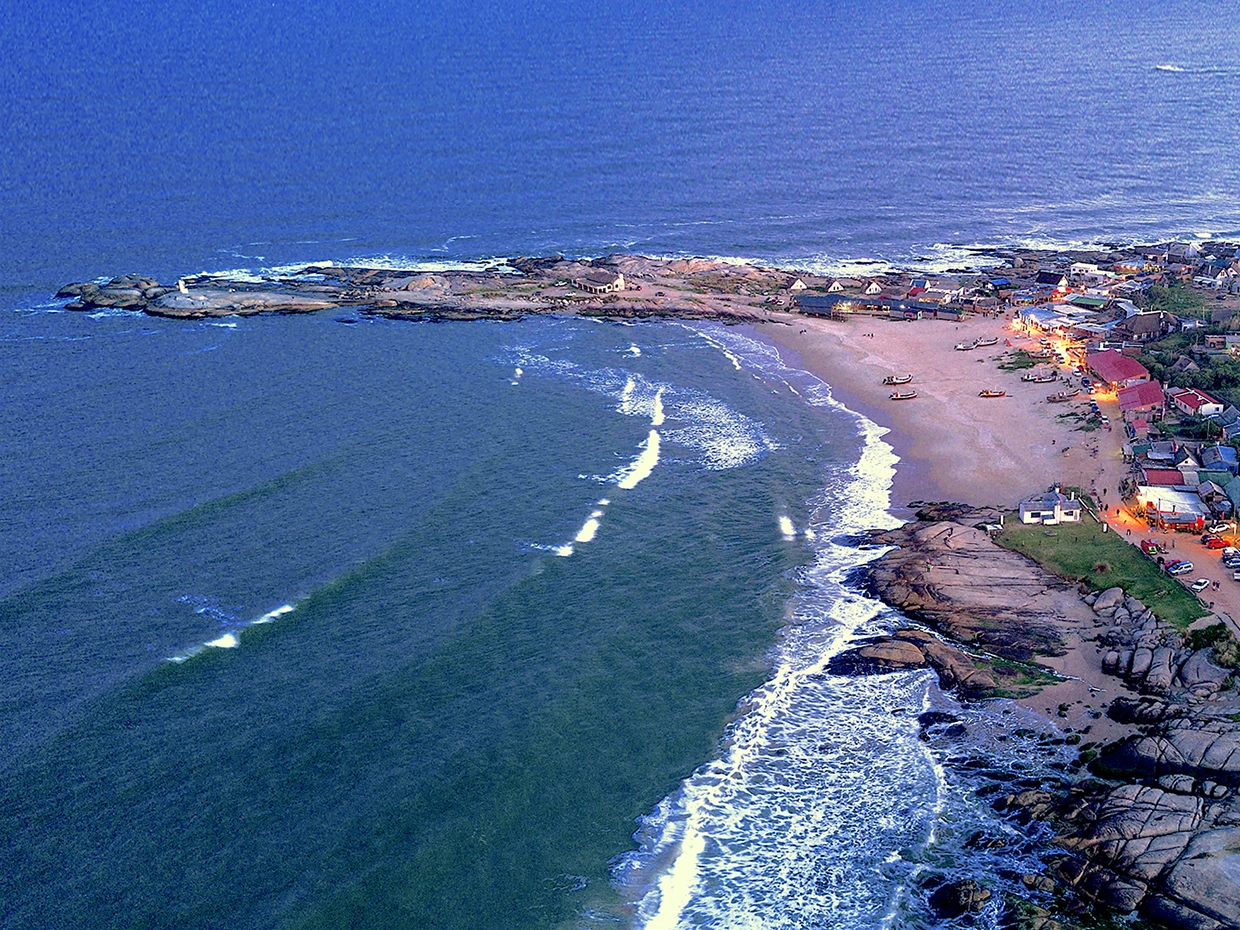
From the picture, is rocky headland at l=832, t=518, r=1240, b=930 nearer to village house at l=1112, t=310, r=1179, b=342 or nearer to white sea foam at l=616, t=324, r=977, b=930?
white sea foam at l=616, t=324, r=977, b=930

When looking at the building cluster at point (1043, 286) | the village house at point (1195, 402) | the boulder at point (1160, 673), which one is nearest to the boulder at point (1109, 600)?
the boulder at point (1160, 673)

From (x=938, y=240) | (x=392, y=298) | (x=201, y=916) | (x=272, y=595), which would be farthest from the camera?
→ (x=938, y=240)

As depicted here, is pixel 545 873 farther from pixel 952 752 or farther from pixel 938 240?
pixel 938 240

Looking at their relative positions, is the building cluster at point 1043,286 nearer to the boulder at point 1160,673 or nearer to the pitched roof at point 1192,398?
the pitched roof at point 1192,398

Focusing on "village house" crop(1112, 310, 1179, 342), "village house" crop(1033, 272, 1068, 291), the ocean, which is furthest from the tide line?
"village house" crop(1033, 272, 1068, 291)

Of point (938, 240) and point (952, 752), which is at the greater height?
point (938, 240)

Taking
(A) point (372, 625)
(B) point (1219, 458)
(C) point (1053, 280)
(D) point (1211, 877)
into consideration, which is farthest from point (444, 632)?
(C) point (1053, 280)

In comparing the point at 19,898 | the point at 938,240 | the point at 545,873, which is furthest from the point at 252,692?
the point at 938,240
